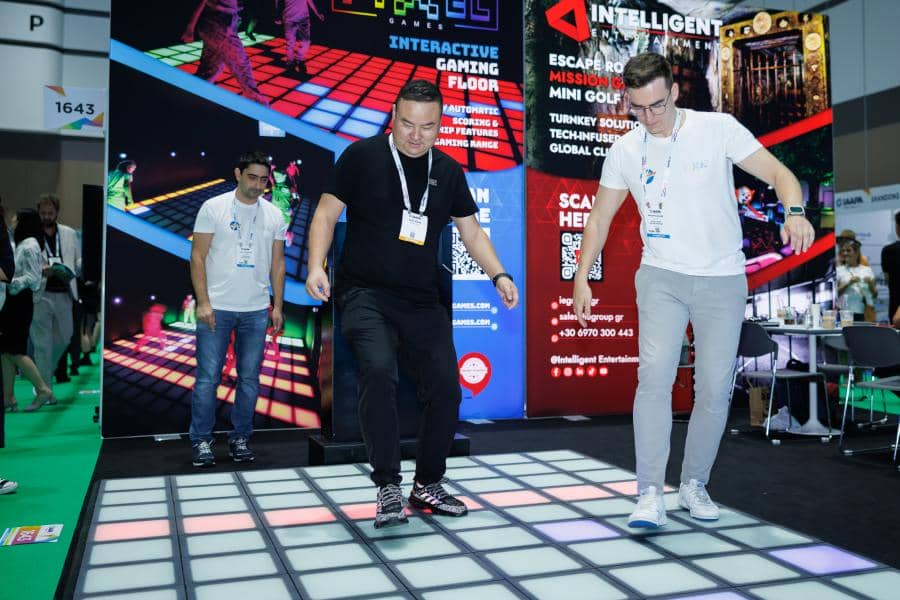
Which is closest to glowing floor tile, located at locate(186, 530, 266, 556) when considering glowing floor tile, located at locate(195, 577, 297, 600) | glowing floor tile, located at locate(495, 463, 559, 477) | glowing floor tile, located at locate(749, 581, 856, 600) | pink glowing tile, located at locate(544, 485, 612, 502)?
glowing floor tile, located at locate(195, 577, 297, 600)

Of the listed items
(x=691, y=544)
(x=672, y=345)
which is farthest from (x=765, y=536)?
(x=672, y=345)

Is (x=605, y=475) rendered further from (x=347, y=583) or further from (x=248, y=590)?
(x=248, y=590)

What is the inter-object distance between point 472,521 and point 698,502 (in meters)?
0.83

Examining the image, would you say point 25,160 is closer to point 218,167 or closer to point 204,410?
point 218,167

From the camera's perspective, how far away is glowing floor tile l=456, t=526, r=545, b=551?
243 cm

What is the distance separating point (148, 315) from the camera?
4.91 metres

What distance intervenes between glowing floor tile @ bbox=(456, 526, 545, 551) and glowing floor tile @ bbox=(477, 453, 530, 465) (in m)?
1.21

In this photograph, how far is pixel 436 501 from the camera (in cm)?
278

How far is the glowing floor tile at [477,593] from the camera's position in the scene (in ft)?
6.51

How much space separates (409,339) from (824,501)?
75.8 inches

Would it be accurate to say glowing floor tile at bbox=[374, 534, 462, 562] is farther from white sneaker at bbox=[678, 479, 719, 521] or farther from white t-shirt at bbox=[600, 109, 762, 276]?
white t-shirt at bbox=[600, 109, 762, 276]

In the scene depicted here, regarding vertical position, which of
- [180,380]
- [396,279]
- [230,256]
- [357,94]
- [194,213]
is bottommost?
[180,380]

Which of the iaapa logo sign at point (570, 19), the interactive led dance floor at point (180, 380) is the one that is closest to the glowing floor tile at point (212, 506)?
the interactive led dance floor at point (180, 380)

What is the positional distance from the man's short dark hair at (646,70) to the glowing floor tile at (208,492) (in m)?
2.28
